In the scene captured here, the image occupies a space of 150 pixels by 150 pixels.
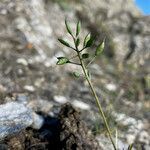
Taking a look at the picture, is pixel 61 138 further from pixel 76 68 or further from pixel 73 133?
pixel 76 68

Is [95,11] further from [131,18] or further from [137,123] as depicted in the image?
[137,123]

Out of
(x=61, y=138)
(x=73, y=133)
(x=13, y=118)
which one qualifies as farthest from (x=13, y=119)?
(x=73, y=133)

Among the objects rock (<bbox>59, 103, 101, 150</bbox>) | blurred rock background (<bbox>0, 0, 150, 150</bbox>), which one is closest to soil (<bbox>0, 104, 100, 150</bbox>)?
rock (<bbox>59, 103, 101, 150</bbox>)

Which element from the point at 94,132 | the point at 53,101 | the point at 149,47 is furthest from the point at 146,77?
the point at 94,132

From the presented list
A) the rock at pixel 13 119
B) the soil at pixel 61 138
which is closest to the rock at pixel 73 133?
the soil at pixel 61 138

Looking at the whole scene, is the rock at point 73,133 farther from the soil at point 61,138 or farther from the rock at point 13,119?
the rock at point 13,119

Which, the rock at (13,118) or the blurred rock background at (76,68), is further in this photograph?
the blurred rock background at (76,68)

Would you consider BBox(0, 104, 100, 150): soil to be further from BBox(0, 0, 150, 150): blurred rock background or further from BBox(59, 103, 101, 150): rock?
BBox(0, 0, 150, 150): blurred rock background

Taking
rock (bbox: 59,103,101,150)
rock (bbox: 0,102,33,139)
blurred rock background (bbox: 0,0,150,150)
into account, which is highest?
blurred rock background (bbox: 0,0,150,150)
